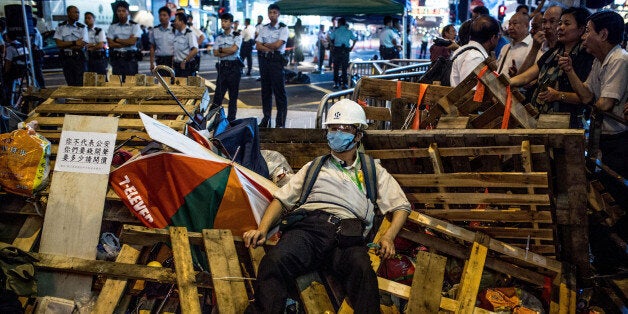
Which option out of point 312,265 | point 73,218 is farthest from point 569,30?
point 73,218

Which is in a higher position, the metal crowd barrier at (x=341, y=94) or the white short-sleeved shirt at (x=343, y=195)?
the metal crowd barrier at (x=341, y=94)

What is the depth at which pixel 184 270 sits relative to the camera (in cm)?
392

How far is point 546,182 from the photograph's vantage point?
4160 millimetres

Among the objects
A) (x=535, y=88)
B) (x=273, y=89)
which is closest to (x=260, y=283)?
(x=535, y=88)

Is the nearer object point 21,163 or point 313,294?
point 313,294

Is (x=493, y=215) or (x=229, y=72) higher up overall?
(x=229, y=72)

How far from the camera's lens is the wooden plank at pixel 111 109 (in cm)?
566

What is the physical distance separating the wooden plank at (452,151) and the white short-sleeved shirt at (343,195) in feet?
1.03

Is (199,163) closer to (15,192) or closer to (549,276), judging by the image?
(15,192)

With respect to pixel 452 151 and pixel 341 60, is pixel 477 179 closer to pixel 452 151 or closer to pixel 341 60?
pixel 452 151

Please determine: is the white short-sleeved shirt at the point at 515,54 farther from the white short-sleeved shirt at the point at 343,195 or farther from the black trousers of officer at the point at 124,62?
the black trousers of officer at the point at 124,62

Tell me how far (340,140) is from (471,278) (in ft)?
4.89

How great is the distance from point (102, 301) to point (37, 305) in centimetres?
56

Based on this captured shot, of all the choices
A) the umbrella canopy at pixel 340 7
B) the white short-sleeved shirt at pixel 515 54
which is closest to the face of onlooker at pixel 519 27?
the white short-sleeved shirt at pixel 515 54
